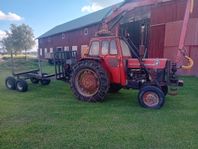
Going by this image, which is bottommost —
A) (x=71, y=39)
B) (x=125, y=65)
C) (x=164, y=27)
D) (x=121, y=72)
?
(x=121, y=72)

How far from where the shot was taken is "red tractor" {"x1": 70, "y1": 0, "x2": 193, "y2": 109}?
251 inches

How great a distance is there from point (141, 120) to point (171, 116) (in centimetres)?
87

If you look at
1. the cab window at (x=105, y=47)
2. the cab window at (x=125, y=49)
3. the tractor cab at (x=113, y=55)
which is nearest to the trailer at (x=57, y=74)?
the tractor cab at (x=113, y=55)

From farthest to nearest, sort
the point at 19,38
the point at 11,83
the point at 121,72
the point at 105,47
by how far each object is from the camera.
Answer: the point at 19,38, the point at 11,83, the point at 105,47, the point at 121,72

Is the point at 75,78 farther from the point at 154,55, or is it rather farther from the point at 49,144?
the point at 154,55

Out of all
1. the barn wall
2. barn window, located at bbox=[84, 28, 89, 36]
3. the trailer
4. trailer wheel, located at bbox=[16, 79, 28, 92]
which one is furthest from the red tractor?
barn window, located at bbox=[84, 28, 89, 36]

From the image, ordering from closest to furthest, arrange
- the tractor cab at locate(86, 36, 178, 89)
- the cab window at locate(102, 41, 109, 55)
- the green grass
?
the green grass → the tractor cab at locate(86, 36, 178, 89) → the cab window at locate(102, 41, 109, 55)

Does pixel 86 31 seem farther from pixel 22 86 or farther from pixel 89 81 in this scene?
pixel 89 81

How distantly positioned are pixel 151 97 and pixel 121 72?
1182mm

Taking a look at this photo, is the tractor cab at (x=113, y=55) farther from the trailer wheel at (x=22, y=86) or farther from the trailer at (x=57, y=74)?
the trailer wheel at (x=22, y=86)

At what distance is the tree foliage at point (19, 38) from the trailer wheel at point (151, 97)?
56.1 m

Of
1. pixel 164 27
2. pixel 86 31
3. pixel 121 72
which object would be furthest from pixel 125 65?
pixel 86 31

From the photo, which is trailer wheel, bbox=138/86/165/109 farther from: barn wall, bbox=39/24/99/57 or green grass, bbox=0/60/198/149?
barn wall, bbox=39/24/99/57

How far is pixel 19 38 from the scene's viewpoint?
59.3 metres
